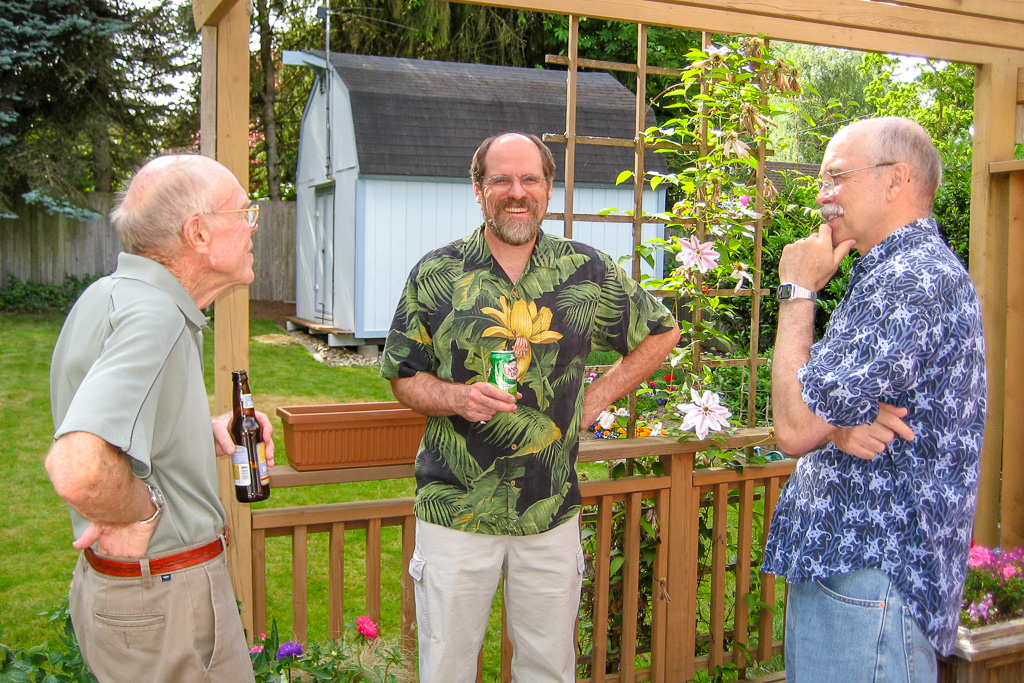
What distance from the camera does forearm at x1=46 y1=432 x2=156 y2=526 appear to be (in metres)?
1.35

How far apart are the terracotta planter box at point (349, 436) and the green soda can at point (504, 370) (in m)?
0.59

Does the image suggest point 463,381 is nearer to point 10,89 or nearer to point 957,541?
point 957,541

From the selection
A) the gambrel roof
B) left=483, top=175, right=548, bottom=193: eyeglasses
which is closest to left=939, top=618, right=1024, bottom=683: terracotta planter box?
left=483, top=175, right=548, bottom=193: eyeglasses

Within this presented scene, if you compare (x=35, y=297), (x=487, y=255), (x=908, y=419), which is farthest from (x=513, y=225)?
(x=35, y=297)

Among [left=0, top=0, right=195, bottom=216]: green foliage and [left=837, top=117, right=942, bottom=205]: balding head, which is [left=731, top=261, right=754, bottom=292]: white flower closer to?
[left=837, top=117, right=942, bottom=205]: balding head

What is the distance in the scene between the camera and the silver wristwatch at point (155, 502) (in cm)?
153

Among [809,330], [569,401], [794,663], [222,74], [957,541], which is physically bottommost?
[794,663]

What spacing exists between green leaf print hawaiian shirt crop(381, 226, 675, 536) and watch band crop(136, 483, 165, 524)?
0.78m

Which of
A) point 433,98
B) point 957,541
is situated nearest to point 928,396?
point 957,541

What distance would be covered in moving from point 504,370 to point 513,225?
0.47m

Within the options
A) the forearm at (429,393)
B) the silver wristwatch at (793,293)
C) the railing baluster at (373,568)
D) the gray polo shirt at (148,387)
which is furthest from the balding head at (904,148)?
the railing baluster at (373,568)

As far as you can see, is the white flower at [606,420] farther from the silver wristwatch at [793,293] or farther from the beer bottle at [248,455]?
the beer bottle at [248,455]

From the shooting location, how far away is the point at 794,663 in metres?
1.80

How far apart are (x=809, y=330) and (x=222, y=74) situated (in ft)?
5.56
